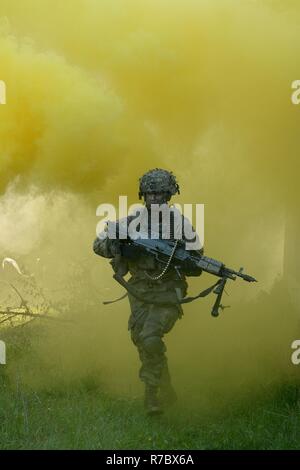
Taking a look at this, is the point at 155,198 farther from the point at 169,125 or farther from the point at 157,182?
the point at 169,125

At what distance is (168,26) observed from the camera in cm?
794

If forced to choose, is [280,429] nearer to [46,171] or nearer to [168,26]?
[46,171]

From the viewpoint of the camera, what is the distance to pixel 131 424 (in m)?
5.65

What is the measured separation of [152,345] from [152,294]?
0.48 m

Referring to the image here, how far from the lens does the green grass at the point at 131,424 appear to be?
5203mm

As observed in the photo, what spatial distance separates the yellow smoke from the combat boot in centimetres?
121

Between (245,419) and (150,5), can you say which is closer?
(245,419)

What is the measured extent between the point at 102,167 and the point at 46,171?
657 millimetres

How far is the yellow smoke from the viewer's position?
7.52 metres

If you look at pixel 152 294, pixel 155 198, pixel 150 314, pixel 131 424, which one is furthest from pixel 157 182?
pixel 131 424

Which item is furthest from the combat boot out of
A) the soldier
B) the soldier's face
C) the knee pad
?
the soldier's face

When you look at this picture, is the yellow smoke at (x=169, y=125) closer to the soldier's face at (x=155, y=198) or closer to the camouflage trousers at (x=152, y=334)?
the camouflage trousers at (x=152, y=334)

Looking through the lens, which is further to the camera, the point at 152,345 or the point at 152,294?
the point at 152,294
